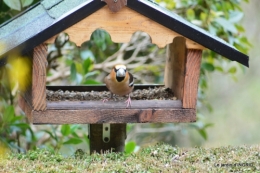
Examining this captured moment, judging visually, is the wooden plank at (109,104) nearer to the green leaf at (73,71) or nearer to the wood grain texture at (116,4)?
the wood grain texture at (116,4)

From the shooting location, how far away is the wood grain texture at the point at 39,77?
3.15 meters

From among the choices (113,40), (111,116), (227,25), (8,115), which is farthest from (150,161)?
(227,25)

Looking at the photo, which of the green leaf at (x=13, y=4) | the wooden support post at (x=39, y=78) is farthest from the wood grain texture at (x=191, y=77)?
the green leaf at (x=13, y=4)

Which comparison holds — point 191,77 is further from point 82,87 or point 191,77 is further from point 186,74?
point 82,87

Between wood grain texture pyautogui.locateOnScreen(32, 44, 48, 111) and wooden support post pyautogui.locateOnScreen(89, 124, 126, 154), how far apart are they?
47cm

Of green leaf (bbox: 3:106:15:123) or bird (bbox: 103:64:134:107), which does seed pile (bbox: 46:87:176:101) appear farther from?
green leaf (bbox: 3:106:15:123)

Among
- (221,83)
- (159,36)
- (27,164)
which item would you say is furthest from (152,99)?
(221,83)

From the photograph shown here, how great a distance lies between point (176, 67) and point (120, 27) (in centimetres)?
75

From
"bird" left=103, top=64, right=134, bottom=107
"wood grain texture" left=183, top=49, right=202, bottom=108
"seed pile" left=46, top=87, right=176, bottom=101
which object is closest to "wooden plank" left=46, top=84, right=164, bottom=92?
"seed pile" left=46, top=87, right=176, bottom=101

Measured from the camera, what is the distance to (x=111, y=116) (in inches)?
129

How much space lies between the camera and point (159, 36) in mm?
3256

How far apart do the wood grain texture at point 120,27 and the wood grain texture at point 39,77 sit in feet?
0.30

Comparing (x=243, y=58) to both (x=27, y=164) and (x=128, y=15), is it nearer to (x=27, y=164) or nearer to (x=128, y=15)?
(x=128, y=15)

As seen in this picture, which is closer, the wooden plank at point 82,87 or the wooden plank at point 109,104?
the wooden plank at point 109,104
